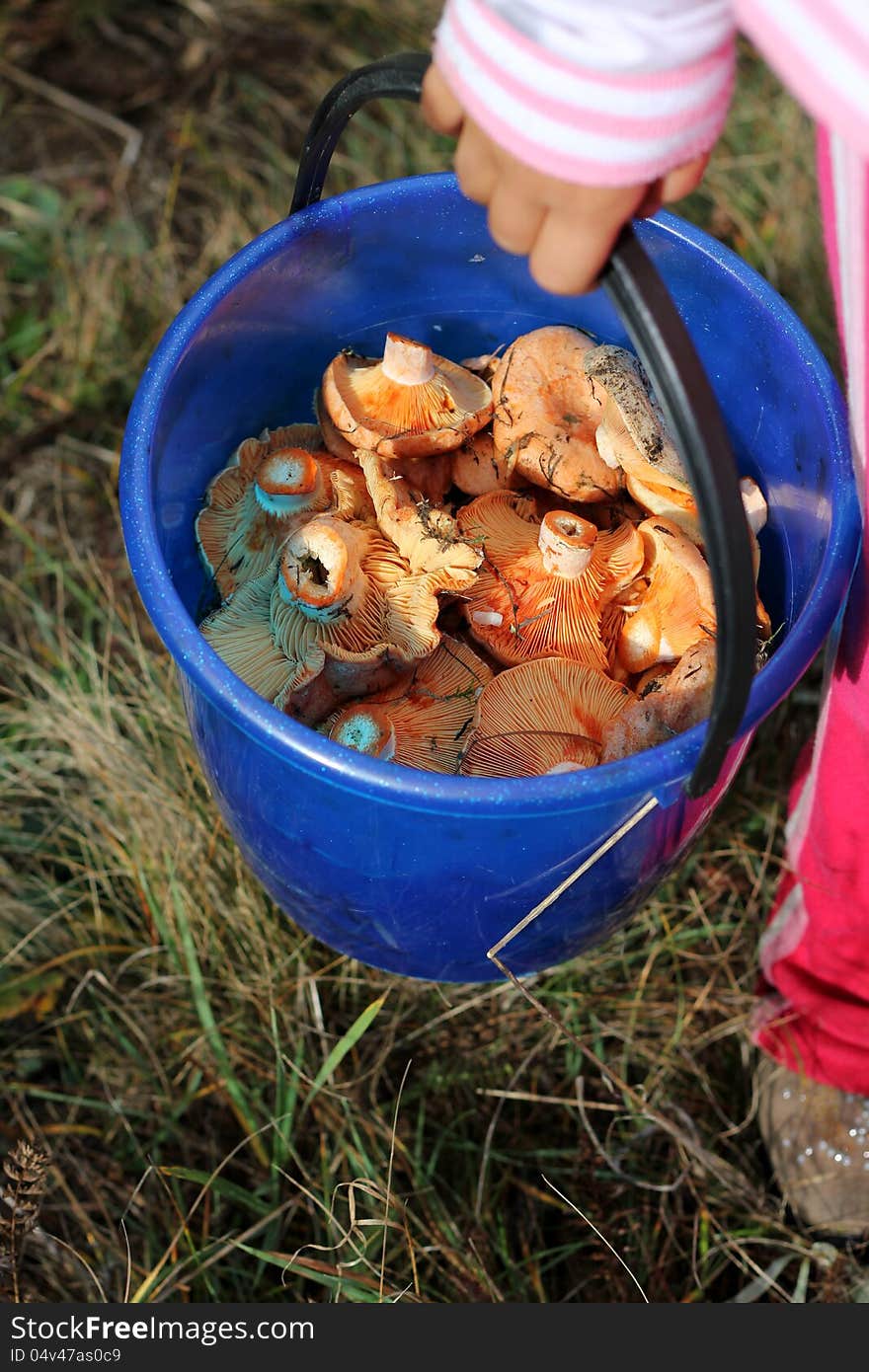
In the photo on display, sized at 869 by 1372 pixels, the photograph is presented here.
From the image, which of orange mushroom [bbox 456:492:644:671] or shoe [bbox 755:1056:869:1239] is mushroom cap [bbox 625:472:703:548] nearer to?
orange mushroom [bbox 456:492:644:671]

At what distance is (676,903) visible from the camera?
172 cm

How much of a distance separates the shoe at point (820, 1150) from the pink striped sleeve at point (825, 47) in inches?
→ 48.0

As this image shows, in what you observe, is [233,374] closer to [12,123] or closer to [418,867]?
[418,867]

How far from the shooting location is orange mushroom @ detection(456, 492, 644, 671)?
53.8 inches

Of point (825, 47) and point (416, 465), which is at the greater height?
point (825, 47)

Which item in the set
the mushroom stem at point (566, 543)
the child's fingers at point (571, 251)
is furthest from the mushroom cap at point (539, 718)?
the child's fingers at point (571, 251)

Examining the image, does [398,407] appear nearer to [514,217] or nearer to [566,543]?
[566,543]

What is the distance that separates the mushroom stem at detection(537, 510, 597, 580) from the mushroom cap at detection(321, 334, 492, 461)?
21 centimetres

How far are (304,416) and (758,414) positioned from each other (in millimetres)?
631

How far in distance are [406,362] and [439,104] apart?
0.49 m

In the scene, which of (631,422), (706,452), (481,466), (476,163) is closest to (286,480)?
(481,466)

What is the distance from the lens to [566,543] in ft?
4.27

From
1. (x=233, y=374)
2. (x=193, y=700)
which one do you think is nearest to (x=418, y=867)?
(x=193, y=700)

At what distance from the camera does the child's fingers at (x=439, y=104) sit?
2.95 feet
